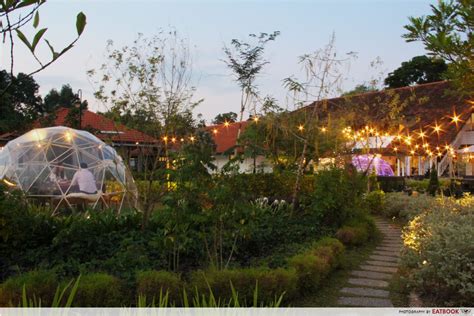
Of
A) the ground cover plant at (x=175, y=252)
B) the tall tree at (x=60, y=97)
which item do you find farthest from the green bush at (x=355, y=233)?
the tall tree at (x=60, y=97)

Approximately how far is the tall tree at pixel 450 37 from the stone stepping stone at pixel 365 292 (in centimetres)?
251

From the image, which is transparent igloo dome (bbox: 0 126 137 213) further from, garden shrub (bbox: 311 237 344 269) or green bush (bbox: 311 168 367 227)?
garden shrub (bbox: 311 237 344 269)

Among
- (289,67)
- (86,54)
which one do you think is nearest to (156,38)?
(86,54)

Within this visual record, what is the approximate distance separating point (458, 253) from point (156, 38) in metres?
7.54

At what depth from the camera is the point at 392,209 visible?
42.3ft

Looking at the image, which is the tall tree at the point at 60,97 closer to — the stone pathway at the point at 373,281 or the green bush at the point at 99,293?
the stone pathway at the point at 373,281

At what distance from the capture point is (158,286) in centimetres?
445

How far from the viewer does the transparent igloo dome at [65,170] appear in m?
10.1

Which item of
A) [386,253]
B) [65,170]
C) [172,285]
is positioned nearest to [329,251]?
[386,253]

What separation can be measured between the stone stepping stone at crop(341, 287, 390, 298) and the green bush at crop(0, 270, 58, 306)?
10.6 feet

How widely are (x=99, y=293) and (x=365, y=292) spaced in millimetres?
3006

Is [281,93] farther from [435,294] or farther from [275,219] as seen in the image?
[435,294]

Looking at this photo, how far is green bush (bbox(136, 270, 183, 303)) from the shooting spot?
4.43 meters

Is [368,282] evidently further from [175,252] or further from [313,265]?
[175,252]
